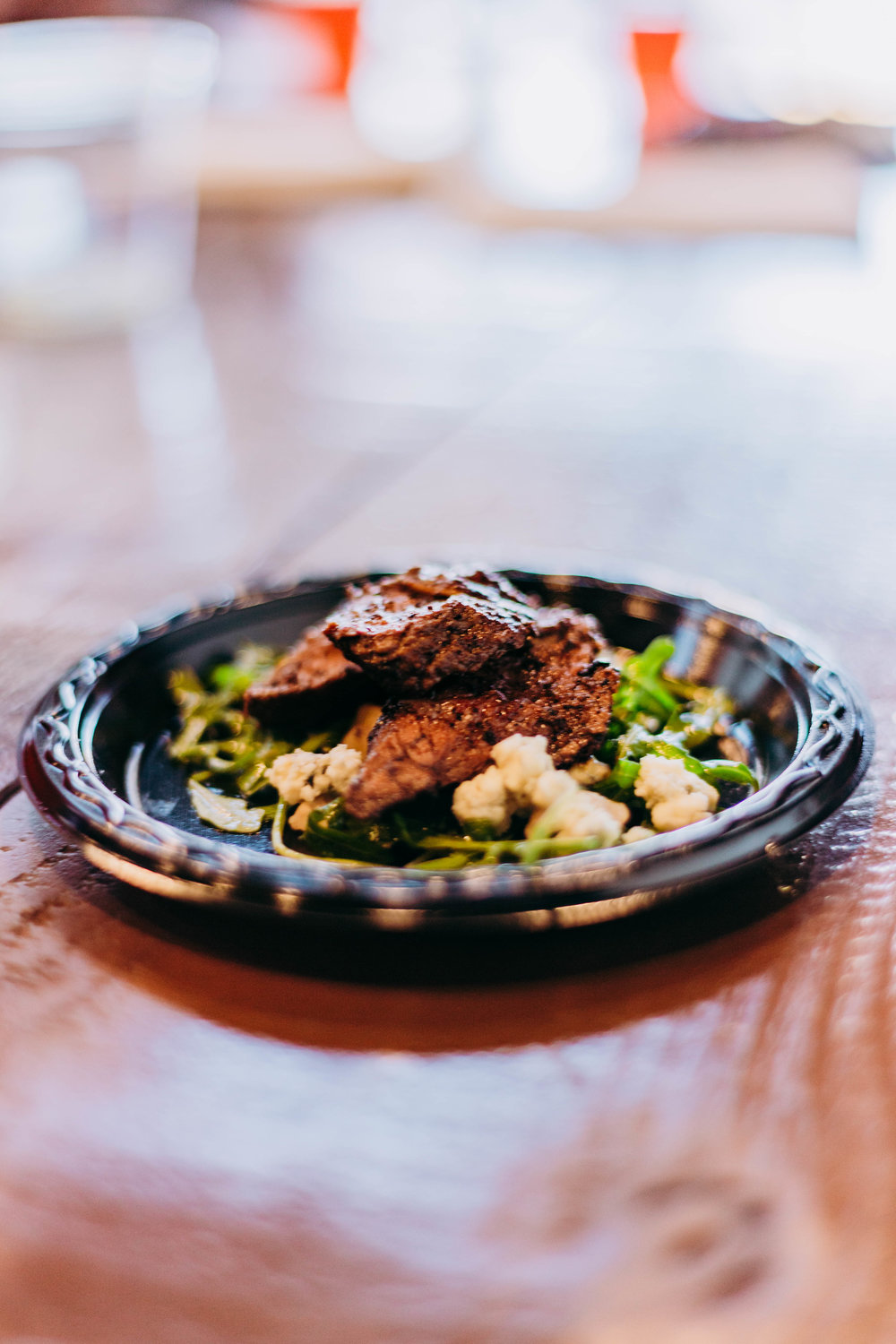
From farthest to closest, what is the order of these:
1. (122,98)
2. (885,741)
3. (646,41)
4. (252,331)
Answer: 1. (646,41)
2. (122,98)
3. (252,331)
4. (885,741)

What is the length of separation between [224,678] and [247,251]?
13.1ft

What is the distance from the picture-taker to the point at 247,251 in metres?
4.95

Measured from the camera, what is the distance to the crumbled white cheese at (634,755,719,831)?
1033 mm

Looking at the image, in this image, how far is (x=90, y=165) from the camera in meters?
4.02

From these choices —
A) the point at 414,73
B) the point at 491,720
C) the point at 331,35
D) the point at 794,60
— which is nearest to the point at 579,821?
the point at 491,720

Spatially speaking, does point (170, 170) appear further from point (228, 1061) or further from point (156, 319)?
point (228, 1061)

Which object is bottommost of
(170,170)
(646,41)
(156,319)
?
(156,319)

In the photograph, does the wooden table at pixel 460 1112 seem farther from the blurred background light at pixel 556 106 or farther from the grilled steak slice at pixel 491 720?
the blurred background light at pixel 556 106

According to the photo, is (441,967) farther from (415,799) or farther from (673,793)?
(673,793)

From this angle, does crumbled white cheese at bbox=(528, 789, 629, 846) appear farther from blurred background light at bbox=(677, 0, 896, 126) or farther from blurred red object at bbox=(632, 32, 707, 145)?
blurred red object at bbox=(632, 32, 707, 145)

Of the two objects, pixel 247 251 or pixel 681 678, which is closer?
pixel 681 678

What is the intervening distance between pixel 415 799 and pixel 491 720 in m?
0.10

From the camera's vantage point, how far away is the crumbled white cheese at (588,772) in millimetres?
1089

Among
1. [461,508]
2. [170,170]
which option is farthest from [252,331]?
[461,508]
